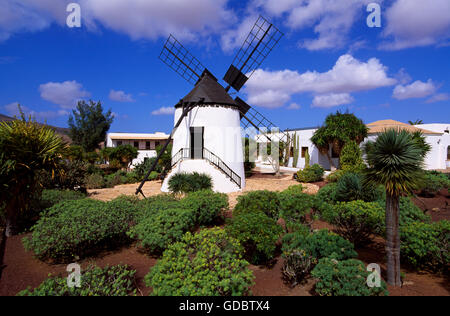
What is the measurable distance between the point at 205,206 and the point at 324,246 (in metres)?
4.03

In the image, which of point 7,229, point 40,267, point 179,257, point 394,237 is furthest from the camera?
point 7,229

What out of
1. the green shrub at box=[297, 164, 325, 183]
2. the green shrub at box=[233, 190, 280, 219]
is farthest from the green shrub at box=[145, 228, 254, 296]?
the green shrub at box=[297, 164, 325, 183]

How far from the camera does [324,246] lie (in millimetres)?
5074

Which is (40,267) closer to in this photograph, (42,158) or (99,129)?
(42,158)

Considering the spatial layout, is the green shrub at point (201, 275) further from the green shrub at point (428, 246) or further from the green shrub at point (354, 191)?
the green shrub at point (354, 191)

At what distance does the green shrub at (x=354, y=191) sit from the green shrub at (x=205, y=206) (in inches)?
181

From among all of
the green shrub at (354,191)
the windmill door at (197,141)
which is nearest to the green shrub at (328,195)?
the green shrub at (354,191)

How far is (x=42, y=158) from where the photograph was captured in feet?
23.3

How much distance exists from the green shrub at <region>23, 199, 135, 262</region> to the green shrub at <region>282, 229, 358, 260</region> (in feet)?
14.3

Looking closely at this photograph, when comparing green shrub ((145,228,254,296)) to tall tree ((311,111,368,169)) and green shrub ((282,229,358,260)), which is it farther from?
tall tree ((311,111,368,169))
